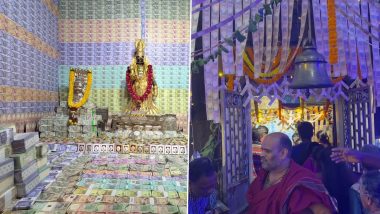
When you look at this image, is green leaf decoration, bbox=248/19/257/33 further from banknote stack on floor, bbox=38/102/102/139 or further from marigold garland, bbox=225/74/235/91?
banknote stack on floor, bbox=38/102/102/139

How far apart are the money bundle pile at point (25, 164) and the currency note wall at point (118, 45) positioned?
16.9ft

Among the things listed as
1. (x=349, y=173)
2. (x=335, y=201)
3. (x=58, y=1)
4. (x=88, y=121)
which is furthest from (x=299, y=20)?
(x=58, y=1)

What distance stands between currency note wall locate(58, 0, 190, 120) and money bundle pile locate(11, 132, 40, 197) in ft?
16.9

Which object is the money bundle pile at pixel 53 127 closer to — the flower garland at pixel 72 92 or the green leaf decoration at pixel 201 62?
the flower garland at pixel 72 92

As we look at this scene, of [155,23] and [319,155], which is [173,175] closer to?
[319,155]

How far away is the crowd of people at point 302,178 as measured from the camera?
167 cm

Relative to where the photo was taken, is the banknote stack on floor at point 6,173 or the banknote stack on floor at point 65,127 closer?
the banknote stack on floor at point 6,173

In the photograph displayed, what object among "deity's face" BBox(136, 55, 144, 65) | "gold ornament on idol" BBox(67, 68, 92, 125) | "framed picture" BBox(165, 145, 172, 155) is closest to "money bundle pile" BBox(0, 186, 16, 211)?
"framed picture" BBox(165, 145, 172, 155)

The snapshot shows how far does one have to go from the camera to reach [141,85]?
29.5 ft

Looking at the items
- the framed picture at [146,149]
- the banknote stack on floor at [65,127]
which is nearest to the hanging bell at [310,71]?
the framed picture at [146,149]

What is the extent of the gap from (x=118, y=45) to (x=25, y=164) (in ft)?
19.7

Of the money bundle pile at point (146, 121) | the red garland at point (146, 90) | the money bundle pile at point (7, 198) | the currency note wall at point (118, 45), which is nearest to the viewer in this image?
the money bundle pile at point (7, 198)

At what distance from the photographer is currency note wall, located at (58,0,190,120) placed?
9.41 m

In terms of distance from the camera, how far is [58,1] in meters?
9.30
